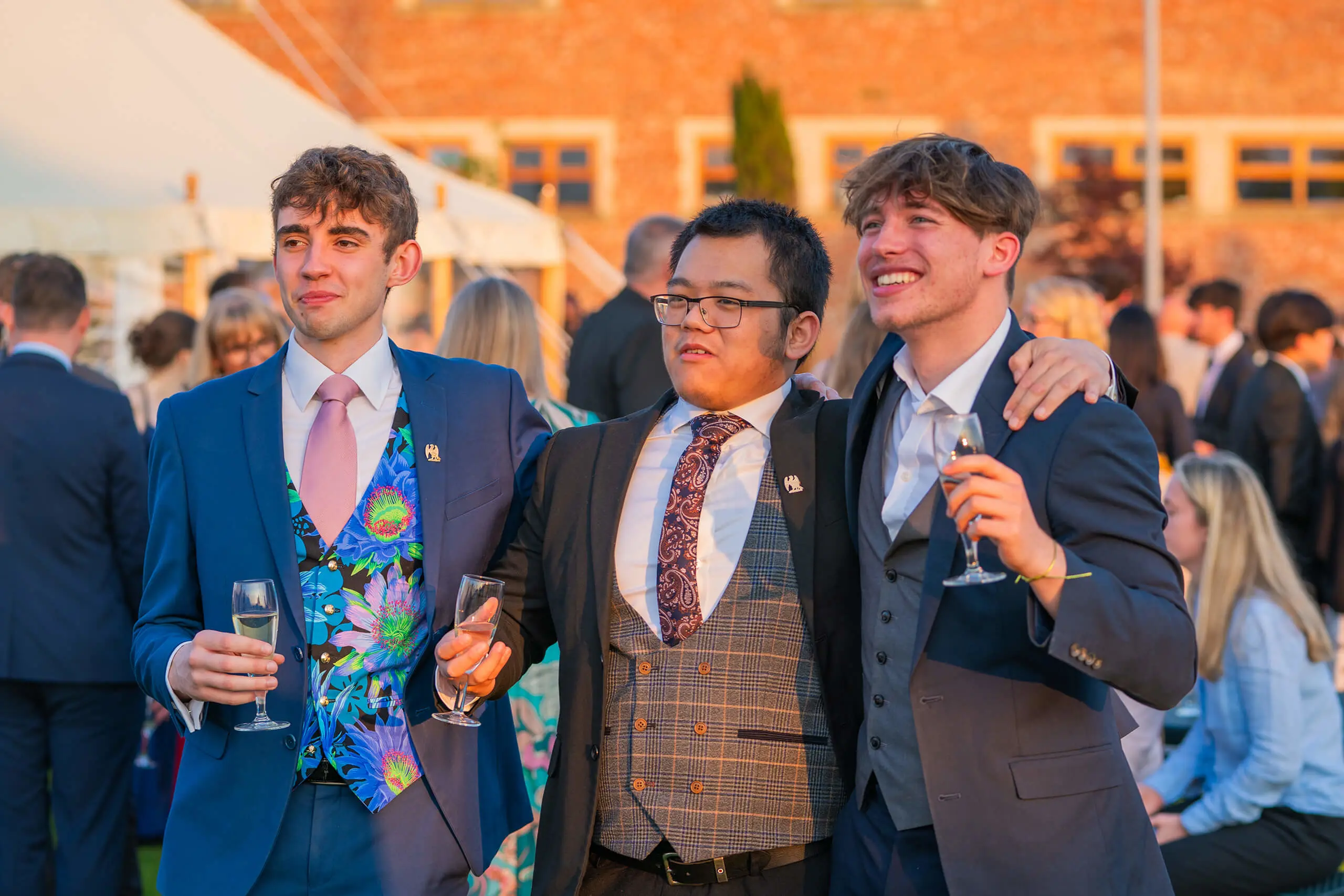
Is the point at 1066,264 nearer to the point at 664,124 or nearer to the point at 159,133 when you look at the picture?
the point at 664,124

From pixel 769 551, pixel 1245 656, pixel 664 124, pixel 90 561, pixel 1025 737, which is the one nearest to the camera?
pixel 1025 737

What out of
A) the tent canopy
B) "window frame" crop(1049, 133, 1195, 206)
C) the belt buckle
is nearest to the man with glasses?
the belt buckle

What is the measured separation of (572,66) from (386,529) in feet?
68.7

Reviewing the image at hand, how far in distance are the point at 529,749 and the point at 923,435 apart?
2210 millimetres

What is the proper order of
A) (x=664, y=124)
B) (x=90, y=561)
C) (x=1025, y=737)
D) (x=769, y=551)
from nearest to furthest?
(x=1025, y=737) → (x=769, y=551) → (x=90, y=561) → (x=664, y=124)

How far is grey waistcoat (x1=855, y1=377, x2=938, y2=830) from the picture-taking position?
2439mm

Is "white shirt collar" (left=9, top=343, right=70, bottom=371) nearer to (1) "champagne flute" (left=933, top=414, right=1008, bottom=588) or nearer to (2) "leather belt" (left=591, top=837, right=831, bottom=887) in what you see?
(2) "leather belt" (left=591, top=837, right=831, bottom=887)

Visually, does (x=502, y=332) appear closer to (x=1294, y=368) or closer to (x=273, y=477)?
(x=273, y=477)

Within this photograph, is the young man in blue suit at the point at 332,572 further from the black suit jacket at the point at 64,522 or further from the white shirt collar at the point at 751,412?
the black suit jacket at the point at 64,522

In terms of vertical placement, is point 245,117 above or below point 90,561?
above

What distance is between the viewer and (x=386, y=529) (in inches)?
109

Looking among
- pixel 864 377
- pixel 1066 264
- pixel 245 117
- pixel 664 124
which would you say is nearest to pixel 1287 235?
pixel 1066 264

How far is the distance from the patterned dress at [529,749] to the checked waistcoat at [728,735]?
159 centimetres

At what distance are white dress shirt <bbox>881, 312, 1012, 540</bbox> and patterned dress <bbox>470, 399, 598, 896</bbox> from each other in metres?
1.88
